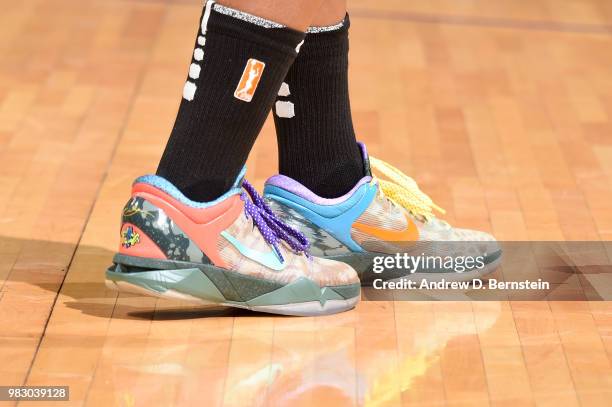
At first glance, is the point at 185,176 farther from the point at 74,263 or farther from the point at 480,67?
the point at 480,67

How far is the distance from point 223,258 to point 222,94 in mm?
194

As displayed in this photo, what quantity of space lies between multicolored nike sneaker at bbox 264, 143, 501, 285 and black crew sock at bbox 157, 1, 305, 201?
172mm

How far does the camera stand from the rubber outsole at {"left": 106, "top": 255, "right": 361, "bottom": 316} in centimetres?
133

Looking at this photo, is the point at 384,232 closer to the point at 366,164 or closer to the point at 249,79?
the point at 366,164

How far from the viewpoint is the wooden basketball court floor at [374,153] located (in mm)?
1281

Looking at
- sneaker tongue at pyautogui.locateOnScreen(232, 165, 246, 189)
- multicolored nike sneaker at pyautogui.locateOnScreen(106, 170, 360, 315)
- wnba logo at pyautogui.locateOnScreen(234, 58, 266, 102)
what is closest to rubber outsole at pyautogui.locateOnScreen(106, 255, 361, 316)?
multicolored nike sneaker at pyautogui.locateOnScreen(106, 170, 360, 315)

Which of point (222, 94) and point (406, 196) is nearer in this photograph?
point (222, 94)

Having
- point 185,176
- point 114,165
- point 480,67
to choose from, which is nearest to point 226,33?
point 185,176

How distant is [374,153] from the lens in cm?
212

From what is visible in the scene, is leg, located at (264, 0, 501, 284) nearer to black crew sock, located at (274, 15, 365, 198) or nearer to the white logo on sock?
black crew sock, located at (274, 15, 365, 198)

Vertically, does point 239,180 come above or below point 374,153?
above

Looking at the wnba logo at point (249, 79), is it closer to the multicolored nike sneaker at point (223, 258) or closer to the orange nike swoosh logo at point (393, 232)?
the multicolored nike sneaker at point (223, 258)

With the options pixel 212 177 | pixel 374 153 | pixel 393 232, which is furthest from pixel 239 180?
pixel 374 153

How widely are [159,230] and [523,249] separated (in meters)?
0.61
